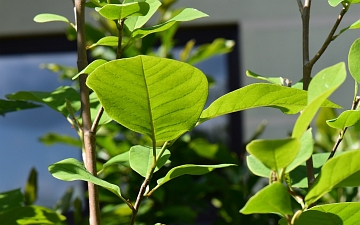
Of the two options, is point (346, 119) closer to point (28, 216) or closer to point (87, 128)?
point (87, 128)

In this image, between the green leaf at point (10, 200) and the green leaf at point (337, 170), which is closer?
the green leaf at point (337, 170)

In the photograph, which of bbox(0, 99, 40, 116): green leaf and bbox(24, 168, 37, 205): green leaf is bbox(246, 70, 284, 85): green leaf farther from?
bbox(24, 168, 37, 205): green leaf

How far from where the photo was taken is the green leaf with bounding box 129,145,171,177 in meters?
0.50

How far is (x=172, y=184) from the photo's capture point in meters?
1.27

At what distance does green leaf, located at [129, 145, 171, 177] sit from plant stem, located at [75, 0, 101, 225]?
0.14 ft

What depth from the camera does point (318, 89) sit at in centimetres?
35

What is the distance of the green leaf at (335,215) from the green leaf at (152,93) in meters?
0.12

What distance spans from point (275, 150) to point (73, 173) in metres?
0.19

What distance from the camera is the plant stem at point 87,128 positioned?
0.50 meters

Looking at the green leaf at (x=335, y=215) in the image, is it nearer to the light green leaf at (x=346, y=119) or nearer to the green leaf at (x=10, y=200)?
the light green leaf at (x=346, y=119)

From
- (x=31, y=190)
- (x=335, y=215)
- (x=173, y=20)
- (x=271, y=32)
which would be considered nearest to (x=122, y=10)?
(x=173, y=20)

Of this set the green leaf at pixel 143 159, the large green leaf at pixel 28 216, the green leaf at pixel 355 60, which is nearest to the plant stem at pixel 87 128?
the green leaf at pixel 143 159

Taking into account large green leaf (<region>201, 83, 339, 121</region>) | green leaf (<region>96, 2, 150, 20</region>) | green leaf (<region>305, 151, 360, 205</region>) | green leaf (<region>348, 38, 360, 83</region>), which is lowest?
green leaf (<region>305, 151, 360, 205</region>)

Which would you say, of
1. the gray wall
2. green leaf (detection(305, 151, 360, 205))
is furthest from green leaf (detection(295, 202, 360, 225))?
the gray wall
